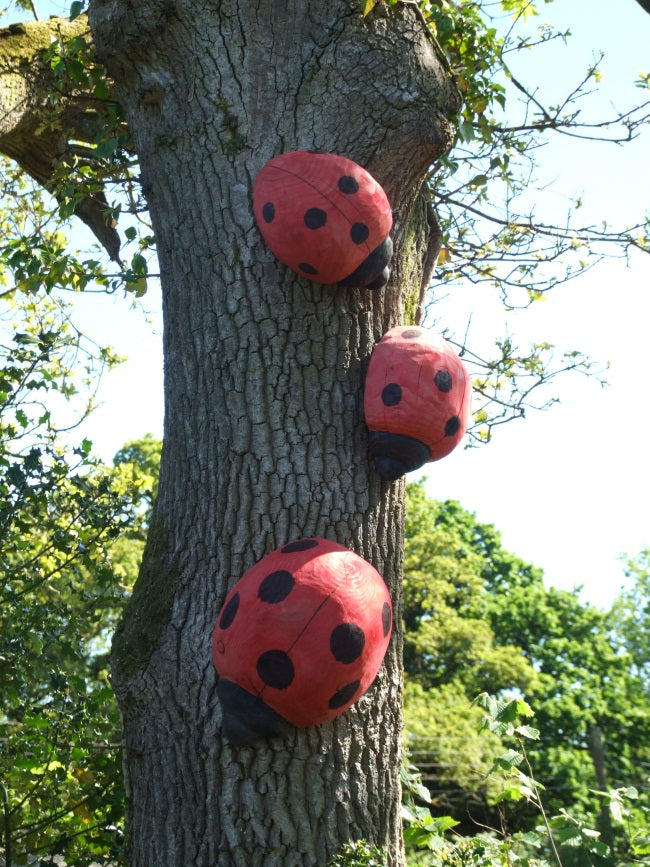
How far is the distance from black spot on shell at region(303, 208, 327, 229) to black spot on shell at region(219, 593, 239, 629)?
126 cm

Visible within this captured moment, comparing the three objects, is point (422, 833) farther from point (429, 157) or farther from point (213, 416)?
point (429, 157)

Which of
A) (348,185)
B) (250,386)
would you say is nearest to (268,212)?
(348,185)

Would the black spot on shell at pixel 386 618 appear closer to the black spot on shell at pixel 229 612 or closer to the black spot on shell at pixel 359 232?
the black spot on shell at pixel 229 612

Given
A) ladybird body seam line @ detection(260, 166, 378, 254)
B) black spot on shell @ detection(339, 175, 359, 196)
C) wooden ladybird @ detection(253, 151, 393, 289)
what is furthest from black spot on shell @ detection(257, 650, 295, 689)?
black spot on shell @ detection(339, 175, 359, 196)

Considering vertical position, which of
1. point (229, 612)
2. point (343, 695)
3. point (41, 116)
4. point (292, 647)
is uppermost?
point (41, 116)

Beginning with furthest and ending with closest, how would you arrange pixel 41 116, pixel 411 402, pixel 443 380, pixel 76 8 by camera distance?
pixel 41 116 → pixel 76 8 → pixel 443 380 → pixel 411 402

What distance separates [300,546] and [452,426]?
0.75 metres

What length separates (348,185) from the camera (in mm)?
2883

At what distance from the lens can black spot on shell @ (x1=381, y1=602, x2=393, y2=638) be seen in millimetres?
2586

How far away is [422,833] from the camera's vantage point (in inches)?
134

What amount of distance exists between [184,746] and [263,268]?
162cm

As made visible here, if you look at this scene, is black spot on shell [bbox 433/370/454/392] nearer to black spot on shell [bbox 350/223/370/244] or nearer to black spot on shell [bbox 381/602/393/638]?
black spot on shell [bbox 350/223/370/244]

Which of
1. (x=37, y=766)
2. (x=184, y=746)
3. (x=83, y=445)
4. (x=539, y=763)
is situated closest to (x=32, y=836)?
(x=37, y=766)

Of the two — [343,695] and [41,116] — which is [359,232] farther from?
[41,116]
